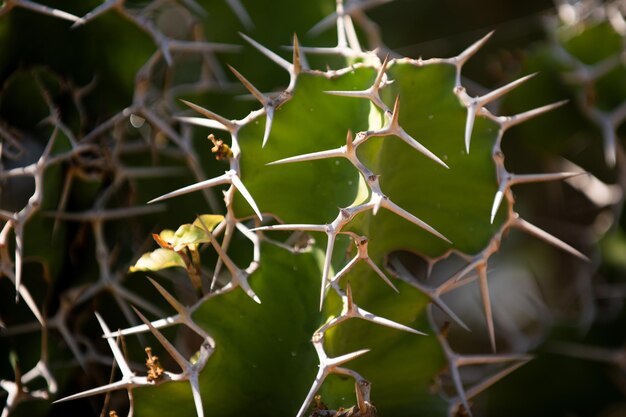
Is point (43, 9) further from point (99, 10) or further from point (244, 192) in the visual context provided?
point (244, 192)

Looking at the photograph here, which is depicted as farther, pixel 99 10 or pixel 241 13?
pixel 241 13

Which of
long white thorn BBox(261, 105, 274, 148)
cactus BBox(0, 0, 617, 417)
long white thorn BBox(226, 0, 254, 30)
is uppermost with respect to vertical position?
long white thorn BBox(226, 0, 254, 30)

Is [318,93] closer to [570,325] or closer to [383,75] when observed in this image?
[383,75]

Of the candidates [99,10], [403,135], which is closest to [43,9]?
[99,10]

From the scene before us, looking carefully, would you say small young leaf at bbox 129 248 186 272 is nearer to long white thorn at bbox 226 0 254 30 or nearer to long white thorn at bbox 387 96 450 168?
long white thorn at bbox 387 96 450 168

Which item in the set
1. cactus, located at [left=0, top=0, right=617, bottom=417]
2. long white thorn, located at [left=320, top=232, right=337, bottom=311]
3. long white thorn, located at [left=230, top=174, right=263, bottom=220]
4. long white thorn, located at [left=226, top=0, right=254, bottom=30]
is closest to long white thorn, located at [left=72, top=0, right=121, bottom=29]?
cactus, located at [left=0, top=0, right=617, bottom=417]

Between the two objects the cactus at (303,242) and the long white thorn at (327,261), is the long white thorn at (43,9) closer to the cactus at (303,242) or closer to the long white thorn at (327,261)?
the cactus at (303,242)

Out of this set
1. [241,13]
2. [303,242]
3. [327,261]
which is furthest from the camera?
[241,13]

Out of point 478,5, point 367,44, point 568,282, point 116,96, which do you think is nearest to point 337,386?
point 116,96

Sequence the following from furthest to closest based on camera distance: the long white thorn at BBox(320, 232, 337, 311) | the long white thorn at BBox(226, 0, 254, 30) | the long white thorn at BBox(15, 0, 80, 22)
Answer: the long white thorn at BBox(226, 0, 254, 30), the long white thorn at BBox(15, 0, 80, 22), the long white thorn at BBox(320, 232, 337, 311)
